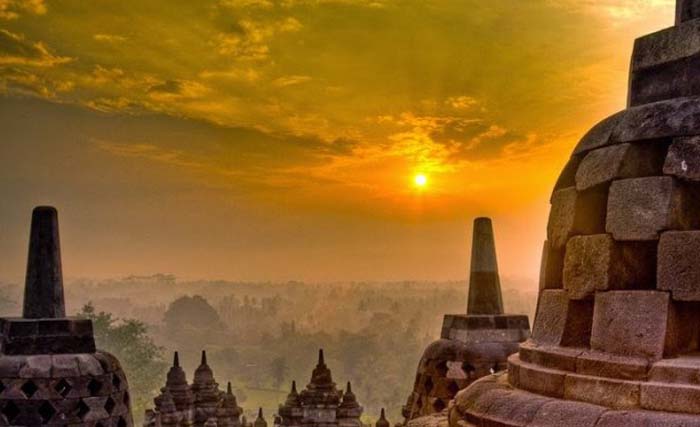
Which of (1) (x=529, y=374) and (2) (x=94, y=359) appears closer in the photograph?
(1) (x=529, y=374)

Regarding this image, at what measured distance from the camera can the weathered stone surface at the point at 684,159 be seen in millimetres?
4281

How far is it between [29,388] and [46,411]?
0.32m

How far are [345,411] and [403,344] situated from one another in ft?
231

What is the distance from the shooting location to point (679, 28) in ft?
15.9

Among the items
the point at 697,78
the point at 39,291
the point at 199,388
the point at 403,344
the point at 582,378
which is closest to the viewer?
the point at 582,378

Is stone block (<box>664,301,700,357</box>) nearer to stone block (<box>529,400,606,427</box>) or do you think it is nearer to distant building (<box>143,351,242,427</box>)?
stone block (<box>529,400,606,427</box>)

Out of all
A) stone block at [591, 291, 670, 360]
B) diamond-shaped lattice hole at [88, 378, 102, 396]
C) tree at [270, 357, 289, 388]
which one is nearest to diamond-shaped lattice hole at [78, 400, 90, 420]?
diamond-shaped lattice hole at [88, 378, 102, 396]

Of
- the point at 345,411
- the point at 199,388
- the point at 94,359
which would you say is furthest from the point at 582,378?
the point at 199,388

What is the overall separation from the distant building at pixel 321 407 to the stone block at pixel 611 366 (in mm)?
11465

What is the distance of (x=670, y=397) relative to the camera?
3.92m

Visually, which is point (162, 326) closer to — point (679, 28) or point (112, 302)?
point (112, 302)

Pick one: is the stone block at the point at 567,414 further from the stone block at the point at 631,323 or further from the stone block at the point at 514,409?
the stone block at the point at 631,323

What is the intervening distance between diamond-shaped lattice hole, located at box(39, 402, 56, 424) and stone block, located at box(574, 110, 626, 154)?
6357 mm

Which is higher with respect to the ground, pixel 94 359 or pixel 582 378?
pixel 582 378
